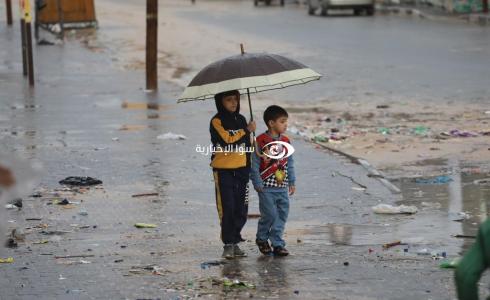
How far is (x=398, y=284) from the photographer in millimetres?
7871

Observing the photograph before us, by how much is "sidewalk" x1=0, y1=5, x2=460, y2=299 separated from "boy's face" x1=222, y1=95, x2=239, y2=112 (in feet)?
3.60

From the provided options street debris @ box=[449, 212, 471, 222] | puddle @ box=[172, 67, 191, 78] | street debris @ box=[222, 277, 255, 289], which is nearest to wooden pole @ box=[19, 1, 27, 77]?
puddle @ box=[172, 67, 191, 78]

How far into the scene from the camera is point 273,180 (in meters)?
8.72

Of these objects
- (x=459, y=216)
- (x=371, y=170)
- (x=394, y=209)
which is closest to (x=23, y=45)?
(x=371, y=170)

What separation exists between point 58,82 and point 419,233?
13.8 m

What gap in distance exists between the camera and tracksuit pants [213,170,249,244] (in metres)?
8.68

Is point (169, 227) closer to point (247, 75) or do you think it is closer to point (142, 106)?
point (247, 75)

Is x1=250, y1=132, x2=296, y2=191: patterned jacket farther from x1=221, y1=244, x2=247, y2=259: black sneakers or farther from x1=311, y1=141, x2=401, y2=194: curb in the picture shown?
x1=311, y1=141, x2=401, y2=194: curb

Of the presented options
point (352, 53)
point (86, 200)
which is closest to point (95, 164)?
point (86, 200)

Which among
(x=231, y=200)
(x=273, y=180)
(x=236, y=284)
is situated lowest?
(x=236, y=284)

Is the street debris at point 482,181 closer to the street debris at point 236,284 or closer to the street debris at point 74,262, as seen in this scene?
the street debris at point 236,284

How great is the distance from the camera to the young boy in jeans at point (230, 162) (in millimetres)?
8648

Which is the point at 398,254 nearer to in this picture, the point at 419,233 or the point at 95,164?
the point at 419,233

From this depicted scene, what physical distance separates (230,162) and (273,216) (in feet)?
1.67
